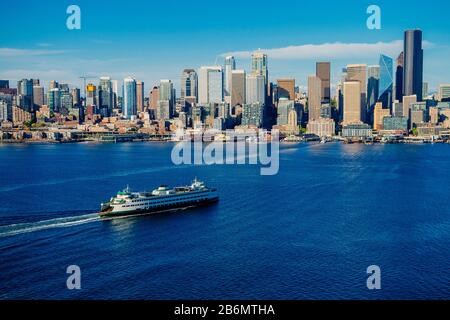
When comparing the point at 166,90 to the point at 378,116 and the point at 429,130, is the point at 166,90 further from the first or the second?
the point at 429,130

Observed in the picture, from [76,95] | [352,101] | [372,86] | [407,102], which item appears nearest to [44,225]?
[352,101]

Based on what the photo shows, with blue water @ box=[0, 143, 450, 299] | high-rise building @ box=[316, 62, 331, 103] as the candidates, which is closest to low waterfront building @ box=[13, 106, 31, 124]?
high-rise building @ box=[316, 62, 331, 103]

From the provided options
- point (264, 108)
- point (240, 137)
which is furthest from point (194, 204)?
point (264, 108)

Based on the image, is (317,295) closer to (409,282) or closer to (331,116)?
(409,282)

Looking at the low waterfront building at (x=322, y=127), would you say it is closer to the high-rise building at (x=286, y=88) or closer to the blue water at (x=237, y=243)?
the high-rise building at (x=286, y=88)

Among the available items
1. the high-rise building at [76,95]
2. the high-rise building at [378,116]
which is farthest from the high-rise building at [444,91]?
the high-rise building at [76,95]
